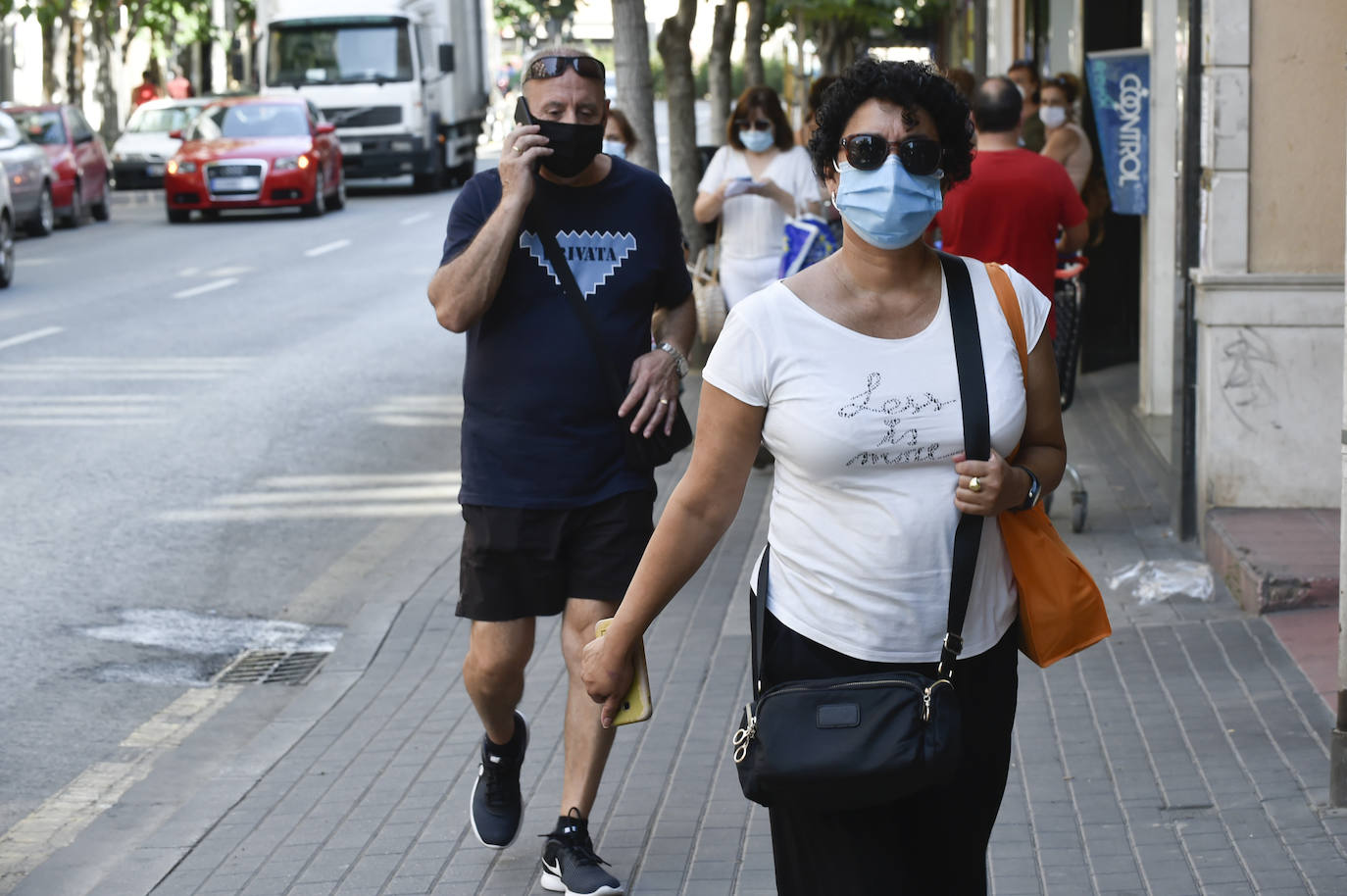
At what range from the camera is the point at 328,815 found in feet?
16.1

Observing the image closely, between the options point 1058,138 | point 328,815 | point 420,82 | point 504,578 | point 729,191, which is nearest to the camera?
point 504,578

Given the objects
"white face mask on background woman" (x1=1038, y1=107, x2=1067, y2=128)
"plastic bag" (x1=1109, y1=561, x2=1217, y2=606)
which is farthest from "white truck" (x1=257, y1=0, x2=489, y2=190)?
"plastic bag" (x1=1109, y1=561, x2=1217, y2=606)

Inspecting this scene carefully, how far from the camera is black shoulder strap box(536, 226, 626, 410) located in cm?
418

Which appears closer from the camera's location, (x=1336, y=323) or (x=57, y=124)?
(x=1336, y=323)

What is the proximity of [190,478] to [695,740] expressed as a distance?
506cm

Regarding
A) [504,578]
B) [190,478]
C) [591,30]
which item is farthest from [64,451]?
[591,30]

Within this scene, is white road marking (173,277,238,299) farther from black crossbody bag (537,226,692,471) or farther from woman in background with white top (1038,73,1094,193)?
black crossbody bag (537,226,692,471)

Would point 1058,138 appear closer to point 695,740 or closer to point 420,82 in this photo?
point 695,740

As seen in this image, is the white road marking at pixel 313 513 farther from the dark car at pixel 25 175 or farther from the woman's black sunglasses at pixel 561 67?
the dark car at pixel 25 175

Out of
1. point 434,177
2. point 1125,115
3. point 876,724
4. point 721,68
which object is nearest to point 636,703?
point 876,724

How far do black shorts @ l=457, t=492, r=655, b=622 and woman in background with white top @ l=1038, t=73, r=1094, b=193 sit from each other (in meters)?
6.80

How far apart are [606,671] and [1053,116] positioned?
29.1 ft

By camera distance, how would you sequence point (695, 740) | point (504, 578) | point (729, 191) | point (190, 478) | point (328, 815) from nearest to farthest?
point (504, 578)
point (328, 815)
point (695, 740)
point (729, 191)
point (190, 478)

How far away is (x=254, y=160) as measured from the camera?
89.9ft
